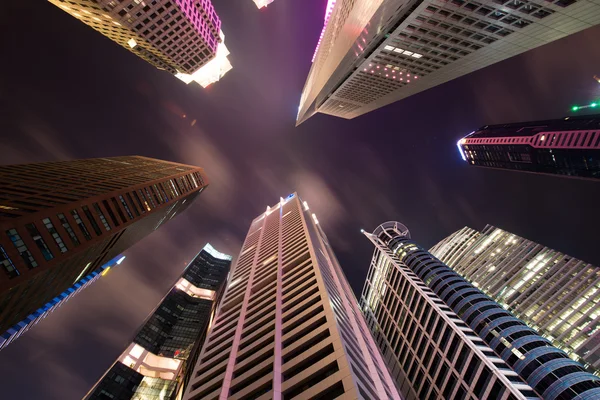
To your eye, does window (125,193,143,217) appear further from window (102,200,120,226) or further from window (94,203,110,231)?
window (94,203,110,231)

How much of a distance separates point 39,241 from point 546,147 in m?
139

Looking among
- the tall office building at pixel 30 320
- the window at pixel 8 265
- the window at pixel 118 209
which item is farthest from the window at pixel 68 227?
the tall office building at pixel 30 320

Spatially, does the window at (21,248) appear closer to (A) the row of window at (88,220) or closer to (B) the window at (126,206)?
(A) the row of window at (88,220)

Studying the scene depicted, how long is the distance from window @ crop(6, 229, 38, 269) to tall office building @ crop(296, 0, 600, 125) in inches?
2322

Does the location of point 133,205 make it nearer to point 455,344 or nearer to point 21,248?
point 21,248

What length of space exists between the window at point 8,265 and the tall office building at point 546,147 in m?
133

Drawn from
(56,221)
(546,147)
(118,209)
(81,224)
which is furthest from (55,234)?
(546,147)

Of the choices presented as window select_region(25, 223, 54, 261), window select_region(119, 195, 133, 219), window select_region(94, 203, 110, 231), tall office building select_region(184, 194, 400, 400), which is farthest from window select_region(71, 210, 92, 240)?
tall office building select_region(184, 194, 400, 400)

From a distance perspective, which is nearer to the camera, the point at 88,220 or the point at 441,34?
the point at 441,34

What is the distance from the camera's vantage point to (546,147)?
104 m

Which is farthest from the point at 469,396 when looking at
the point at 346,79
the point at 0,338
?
the point at 0,338

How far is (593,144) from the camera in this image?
8650cm

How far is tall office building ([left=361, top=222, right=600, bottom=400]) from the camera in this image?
5209 cm

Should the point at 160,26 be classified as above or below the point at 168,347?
above
